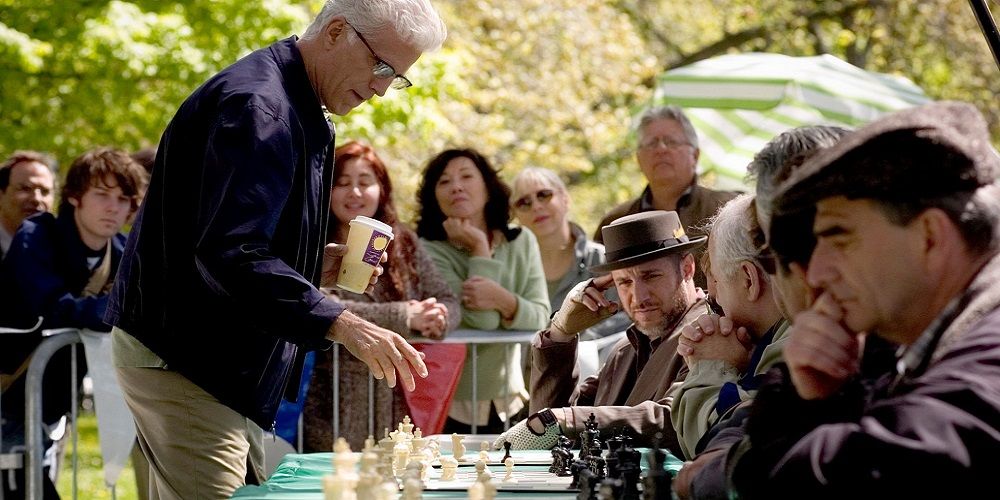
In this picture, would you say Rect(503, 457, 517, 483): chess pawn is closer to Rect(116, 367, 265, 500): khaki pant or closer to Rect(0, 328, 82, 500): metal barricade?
Rect(116, 367, 265, 500): khaki pant

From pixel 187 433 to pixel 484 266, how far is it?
3.18 metres

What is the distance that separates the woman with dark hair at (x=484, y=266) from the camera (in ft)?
21.6

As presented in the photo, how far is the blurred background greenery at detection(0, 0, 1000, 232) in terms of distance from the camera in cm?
1251

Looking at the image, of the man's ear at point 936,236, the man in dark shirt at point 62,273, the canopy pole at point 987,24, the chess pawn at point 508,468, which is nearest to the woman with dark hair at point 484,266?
the man in dark shirt at point 62,273

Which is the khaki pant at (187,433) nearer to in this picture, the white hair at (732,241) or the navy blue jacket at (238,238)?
the navy blue jacket at (238,238)

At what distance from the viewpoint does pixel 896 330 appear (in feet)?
7.27

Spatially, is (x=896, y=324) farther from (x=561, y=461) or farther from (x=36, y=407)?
(x=36, y=407)

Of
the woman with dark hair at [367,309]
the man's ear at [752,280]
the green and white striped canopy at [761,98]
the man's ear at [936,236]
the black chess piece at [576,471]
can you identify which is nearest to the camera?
the man's ear at [936,236]

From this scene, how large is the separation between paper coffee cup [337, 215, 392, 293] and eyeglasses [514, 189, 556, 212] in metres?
3.59

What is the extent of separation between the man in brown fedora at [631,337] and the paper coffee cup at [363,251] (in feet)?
2.39

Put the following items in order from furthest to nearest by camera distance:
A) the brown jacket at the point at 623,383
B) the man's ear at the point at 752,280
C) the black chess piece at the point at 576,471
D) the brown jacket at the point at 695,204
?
the brown jacket at the point at 695,204, the brown jacket at the point at 623,383, the man's ear at the point at 752,280, the black chess piece at the point at 576,471

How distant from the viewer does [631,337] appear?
491cm

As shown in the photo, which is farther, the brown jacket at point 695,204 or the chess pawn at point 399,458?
the brown jacket at point 695,204

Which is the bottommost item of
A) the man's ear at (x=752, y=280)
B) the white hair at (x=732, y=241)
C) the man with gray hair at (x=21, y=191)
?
the man's ear at (x=752, y=280)
